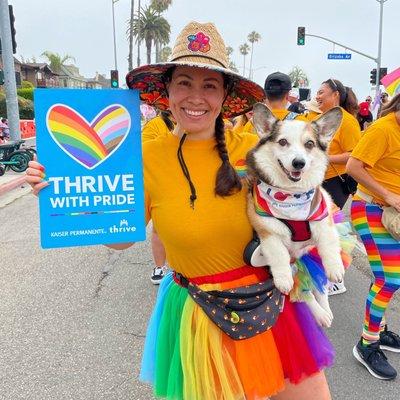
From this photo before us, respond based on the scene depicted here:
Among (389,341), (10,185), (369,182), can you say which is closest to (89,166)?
(369,182)

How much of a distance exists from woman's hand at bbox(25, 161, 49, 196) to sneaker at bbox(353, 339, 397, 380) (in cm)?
264

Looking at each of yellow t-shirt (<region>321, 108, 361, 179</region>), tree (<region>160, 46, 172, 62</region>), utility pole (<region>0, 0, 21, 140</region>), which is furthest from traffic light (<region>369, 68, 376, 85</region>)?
yellow t-shirt (<region>321, 108, 361, 179</region>)

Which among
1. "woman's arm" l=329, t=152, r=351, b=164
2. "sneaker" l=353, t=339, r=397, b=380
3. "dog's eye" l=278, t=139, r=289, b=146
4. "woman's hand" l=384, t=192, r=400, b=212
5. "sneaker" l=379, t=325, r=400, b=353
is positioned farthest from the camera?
"woman's arm" l=329, t=152, r=351, b=164

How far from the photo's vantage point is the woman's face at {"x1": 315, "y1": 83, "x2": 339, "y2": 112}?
455 centimetres

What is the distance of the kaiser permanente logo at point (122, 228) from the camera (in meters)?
1.69

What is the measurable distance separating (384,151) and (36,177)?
Answer: 2.33 m

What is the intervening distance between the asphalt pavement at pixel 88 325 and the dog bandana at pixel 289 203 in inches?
65.5

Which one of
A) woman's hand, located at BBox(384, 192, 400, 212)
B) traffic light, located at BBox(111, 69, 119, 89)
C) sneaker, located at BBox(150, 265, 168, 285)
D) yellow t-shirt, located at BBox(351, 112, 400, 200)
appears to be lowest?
traffic light, located at BBox(111, 69, 119, 89)

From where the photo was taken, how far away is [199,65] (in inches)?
63.2

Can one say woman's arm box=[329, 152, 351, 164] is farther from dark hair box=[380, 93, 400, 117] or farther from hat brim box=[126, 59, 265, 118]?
hat brim box=[126, 59, 265, 118]

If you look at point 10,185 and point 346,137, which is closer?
point 346,137

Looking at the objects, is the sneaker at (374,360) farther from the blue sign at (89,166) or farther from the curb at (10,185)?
the curb at (10,185)

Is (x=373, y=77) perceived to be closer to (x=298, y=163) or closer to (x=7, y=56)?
(x=7, y=56)

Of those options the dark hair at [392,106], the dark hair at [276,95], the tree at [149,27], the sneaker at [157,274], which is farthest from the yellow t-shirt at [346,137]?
the tree at [149,27]
